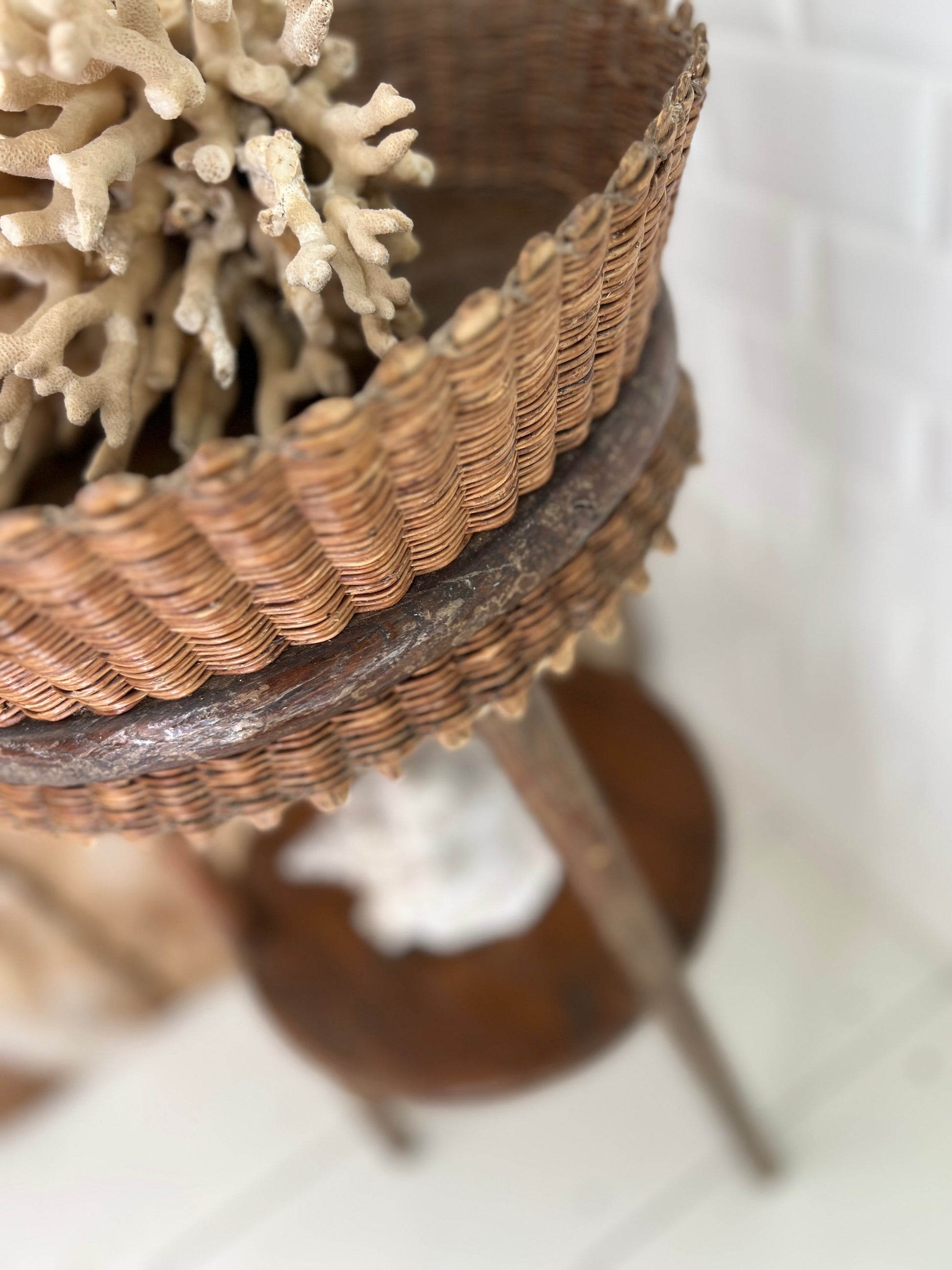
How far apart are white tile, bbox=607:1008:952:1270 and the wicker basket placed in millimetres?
896

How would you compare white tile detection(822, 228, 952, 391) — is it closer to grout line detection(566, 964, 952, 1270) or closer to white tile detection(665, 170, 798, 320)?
white tile detection(665, 170, 798, 320)

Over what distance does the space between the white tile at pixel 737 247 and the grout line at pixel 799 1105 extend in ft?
2.46

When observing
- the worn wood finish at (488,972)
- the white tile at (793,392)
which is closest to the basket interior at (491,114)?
the white tile at (793,392)

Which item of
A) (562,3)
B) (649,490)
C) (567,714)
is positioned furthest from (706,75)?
(567,714)

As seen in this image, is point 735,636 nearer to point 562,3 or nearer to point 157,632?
point 562,3

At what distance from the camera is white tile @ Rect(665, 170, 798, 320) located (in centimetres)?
75

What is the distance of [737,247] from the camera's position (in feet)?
2.63

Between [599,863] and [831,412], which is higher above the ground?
[831,412]

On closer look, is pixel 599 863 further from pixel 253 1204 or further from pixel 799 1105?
pixel 253 1204

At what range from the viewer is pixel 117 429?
1.43 ft

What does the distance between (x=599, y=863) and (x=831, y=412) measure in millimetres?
419

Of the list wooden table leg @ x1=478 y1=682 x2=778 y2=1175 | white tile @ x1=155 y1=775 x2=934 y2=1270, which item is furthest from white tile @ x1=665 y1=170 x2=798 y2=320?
white tile @ x1=155 y1=775 x2=934 y2=1270

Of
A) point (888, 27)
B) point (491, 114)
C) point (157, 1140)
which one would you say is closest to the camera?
point (888, 27)

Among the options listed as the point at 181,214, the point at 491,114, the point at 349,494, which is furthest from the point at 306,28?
the point at 491,114
